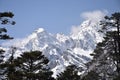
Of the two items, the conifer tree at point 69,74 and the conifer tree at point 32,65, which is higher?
the conifer tree at point 69,74

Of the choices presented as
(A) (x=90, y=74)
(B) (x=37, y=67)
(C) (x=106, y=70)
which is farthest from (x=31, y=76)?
(A) (x=90, y=74)

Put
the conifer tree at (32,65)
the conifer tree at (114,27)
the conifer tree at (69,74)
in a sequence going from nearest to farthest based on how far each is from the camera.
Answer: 1. the conifer tree at (114,27)
2. the conifer tree at (32,65)
3. the conifer tree at (69,74)

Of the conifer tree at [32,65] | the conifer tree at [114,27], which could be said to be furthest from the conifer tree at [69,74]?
the conifer tree at [114,27]

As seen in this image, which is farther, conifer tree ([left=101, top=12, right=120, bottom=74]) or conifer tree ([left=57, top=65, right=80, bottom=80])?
conifer tree ([left=57, top=65, right=80, bottom=80])

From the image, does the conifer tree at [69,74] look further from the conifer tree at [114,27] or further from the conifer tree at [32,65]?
the conifer tree at [114,27]

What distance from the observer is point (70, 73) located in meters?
45.6

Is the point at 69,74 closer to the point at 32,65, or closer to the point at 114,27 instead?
the point at 32,65

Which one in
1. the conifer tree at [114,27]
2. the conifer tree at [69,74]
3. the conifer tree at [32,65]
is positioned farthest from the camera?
the conifer tree at [69,74]

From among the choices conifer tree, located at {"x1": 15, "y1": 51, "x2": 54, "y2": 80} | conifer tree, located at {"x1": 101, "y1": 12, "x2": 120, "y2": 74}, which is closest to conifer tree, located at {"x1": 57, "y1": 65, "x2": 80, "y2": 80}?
conifer tree, located at {"x1": 15, "y1": 51, "x2": 54, "y2": 80}

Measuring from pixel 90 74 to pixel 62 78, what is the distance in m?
5.38

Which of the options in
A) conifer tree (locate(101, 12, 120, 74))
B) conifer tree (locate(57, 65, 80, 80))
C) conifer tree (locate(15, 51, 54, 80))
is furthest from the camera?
conifer tree (locate(57, 65, 80, 80))

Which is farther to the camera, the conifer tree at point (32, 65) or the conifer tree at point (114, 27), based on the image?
the conifer tree at point (32, 65)

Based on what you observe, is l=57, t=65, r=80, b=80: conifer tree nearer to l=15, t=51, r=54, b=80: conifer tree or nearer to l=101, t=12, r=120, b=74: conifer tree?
l=15, t=51, r=54, b=80: conifer tree

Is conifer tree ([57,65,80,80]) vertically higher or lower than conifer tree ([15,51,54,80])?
higher
